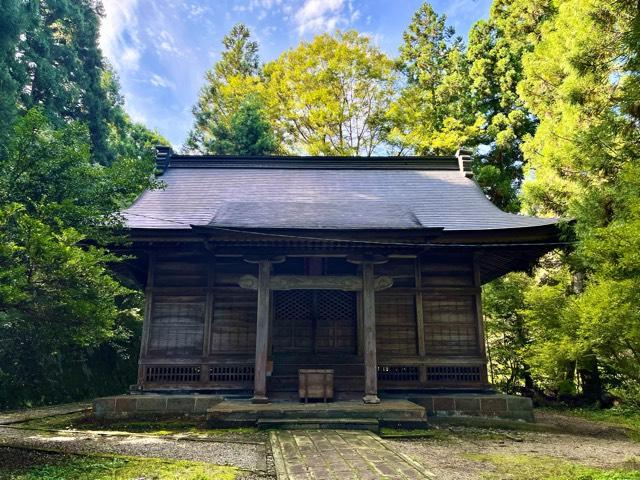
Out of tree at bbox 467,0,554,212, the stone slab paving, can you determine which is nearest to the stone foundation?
the stone slab paving

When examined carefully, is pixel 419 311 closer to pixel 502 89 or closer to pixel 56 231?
pixel 56 231

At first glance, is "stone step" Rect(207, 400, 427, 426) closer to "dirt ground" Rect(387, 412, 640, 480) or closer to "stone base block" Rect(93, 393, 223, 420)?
"dirt ground" Rect(387, 412, 640, 480)

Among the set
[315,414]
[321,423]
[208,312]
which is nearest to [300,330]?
[208,312]

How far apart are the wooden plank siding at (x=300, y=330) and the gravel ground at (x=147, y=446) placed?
237cm

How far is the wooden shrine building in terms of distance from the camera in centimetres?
790

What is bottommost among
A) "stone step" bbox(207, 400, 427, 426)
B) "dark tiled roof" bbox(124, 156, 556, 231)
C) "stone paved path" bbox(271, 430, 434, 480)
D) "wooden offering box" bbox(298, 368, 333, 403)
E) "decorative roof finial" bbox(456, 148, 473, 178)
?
"stone paved path" bbox(271, 430, 434, 480)

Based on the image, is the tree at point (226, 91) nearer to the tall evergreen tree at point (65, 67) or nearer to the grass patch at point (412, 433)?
the tall evergreen tree at point (65, 67)

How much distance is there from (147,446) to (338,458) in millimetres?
2823

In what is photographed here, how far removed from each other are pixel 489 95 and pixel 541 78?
885 cm

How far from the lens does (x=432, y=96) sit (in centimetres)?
2191

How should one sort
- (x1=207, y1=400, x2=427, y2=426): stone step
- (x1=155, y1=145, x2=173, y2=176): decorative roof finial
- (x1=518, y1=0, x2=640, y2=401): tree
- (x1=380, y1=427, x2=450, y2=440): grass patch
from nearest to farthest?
(x1=518, y1=0, x2=640, y2=401): tree, (x1=380, y1=427, x2=450, y2=440): grass patch, (x1=207, y1=400, x2=427, y2=426): stone step, (x1=155, y1=145, x2=173, y2=176): decorative roof finial

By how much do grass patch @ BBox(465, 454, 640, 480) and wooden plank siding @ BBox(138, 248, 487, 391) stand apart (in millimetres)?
3380

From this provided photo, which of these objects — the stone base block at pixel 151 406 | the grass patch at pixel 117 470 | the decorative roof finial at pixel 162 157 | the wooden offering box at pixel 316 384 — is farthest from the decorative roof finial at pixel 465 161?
the grass patch at pixel 117 470

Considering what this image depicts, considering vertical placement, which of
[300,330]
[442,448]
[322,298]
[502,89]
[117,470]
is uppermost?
[502,89]
